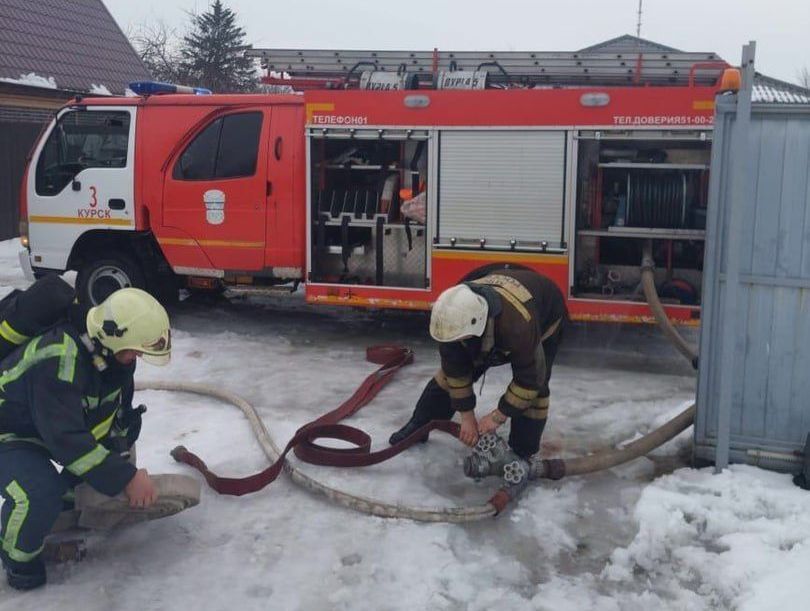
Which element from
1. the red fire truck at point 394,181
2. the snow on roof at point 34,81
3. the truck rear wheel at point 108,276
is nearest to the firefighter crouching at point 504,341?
the red fire truck at point 394,181

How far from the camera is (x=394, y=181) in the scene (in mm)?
8062

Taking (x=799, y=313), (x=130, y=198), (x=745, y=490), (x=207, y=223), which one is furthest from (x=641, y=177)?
(x=130, y=198)

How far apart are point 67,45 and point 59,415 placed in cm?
1779

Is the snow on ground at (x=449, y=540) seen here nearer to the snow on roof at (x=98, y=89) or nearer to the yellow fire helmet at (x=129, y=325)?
the yellow fire helmet at (x=129, y=325)

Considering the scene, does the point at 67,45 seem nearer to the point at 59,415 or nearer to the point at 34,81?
the point at 34,81

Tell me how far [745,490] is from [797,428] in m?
0.56

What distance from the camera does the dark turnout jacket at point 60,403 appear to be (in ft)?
11.5

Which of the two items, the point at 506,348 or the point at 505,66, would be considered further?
the point at 505,66

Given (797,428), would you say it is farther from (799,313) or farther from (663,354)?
(663,354)

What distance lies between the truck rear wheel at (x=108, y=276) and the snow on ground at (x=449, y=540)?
2.87 metres

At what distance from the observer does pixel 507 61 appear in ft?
27.0

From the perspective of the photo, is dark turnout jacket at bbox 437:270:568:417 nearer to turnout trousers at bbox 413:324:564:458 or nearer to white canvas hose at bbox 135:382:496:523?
turnout trousers at bbox 413:324:564:458

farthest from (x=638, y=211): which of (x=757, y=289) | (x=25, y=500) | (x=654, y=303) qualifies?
(x=25, y=500)

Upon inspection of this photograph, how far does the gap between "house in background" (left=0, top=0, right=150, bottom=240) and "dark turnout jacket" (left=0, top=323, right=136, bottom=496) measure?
46.9ft
